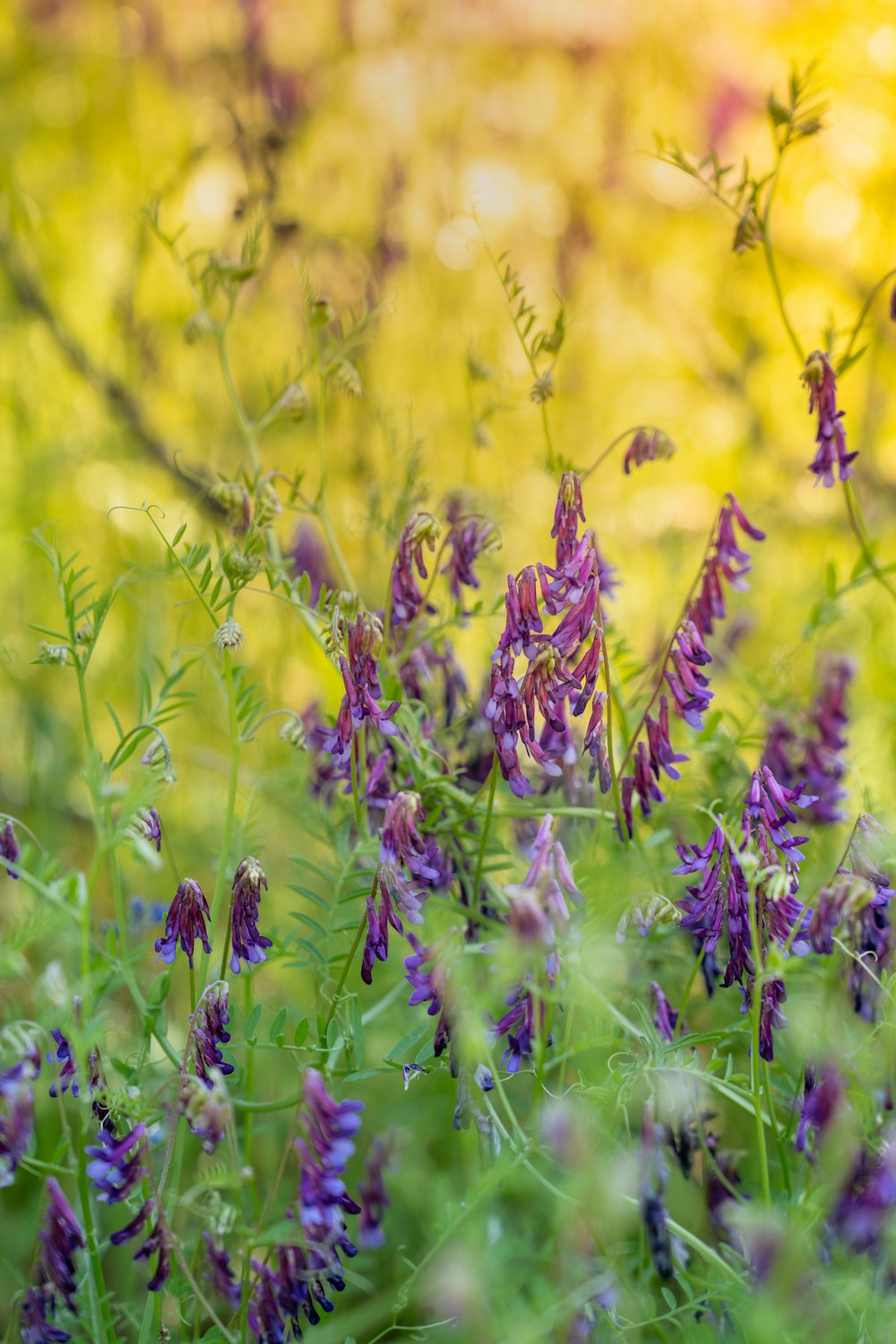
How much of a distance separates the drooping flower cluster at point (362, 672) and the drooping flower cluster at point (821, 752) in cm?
68

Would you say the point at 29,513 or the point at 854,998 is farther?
the point at 29,513

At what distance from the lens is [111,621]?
3.48m

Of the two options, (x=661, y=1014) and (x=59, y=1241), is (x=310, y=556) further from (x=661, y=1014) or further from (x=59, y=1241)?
(x=59, y=1241)

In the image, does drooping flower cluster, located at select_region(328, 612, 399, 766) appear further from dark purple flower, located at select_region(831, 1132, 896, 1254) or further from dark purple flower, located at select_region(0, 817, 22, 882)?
dark purple flower, located at select_region(831, 1132, 896, 1254)

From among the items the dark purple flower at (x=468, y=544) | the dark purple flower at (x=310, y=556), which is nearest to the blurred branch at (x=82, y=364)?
the dark purple flower at (x=310, y=556)

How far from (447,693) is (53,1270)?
0.86 meters

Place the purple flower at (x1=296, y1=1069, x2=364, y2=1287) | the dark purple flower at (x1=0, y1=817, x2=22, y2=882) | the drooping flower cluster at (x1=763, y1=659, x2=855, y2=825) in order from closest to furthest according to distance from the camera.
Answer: the purple flower at (x1=296, y1=1069, x2=364, y2=1287), the dark purple flower at (x1=0, y1=817, x2=22, y2=882), the drooping flower cluster at (x1=763, y1=659, x2=855, y2=825)

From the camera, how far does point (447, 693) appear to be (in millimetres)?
1651

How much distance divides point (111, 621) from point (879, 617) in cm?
219

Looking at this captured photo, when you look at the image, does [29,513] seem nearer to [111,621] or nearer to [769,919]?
[111,621]

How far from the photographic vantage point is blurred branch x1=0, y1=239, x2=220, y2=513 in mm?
3150

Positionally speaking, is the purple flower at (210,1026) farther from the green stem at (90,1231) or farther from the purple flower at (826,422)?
the purple flower at (826,422)

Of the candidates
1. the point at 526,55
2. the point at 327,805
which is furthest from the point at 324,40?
the point at 327,805

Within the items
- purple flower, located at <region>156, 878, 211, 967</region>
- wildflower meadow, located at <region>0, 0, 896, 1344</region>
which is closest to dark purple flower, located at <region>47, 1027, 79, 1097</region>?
wildflower meadow, located at <region>0, 0, 896, 1344</region>
